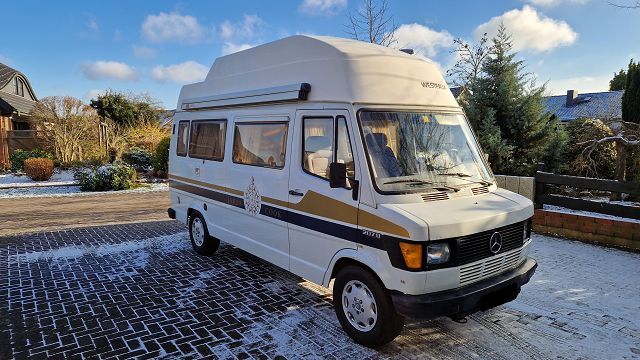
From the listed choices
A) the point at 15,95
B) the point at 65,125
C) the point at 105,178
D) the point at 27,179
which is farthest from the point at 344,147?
the point at 15,95

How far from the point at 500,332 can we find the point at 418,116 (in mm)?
2381

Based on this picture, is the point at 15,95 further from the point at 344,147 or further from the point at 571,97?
the point at 571,97

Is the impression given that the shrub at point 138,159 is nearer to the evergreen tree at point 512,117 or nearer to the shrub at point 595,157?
the evergreen tree at point 512,117

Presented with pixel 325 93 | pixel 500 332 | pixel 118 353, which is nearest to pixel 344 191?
pixel 325 93

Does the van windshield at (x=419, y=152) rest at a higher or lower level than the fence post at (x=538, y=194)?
higher

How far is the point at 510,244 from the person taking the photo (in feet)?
13.0

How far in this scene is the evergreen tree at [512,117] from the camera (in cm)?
1033

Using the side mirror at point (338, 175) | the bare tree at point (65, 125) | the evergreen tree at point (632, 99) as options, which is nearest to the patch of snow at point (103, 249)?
the side mirror at point (338, 175)

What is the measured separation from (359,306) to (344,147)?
1.56m

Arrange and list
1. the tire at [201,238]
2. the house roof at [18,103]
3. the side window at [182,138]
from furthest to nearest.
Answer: the house roof at [18,103]
the side window at [182,138]
the tire at [201,238]

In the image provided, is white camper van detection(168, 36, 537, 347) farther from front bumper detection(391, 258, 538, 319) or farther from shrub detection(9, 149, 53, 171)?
shrub detection(9, 149, 53, 171)

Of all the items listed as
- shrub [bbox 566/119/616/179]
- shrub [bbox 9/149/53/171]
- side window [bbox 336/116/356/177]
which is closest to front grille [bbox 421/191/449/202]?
side window [bbox 336/116/356/177]

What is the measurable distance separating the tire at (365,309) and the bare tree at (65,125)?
20.0m

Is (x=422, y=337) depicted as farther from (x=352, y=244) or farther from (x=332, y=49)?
(x=332, y=49)
